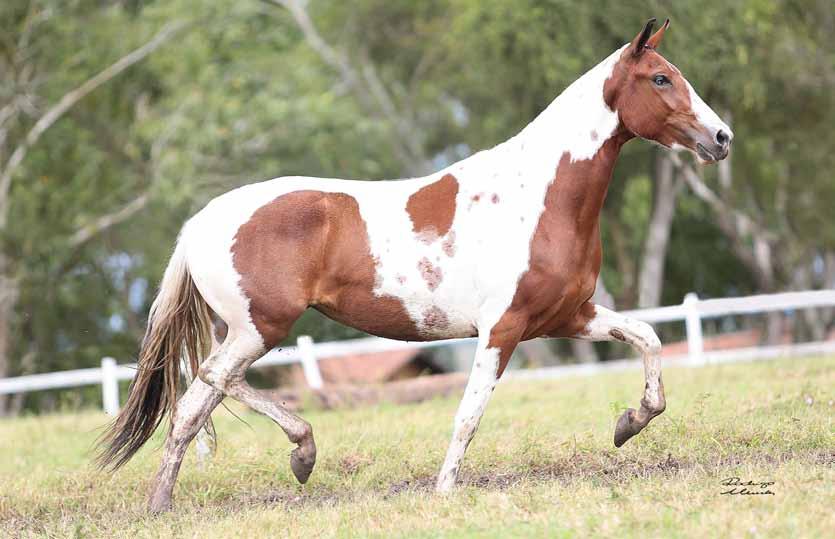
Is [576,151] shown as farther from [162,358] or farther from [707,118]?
[162,358]

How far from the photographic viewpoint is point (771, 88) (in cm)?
2092

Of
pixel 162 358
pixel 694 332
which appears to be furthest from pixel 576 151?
pixel 694 332

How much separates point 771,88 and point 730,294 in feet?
35.6

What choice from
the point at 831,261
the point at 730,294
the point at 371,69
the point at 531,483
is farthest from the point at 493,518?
the point at 730,294

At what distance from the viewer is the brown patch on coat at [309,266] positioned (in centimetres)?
644

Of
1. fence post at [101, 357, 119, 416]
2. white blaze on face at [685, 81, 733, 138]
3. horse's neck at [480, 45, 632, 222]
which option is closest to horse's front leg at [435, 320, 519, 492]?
horse's neck at [480, 45, 632, 222]

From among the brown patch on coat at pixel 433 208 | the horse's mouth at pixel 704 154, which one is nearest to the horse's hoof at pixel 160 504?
the brown patch on coat at pixel 433 208

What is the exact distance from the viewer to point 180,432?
6.70 meters

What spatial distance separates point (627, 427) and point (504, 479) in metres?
0.82

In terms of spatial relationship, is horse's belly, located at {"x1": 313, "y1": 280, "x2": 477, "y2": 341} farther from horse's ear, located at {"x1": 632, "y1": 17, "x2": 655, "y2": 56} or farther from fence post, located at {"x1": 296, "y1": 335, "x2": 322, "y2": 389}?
fence post, located at {"x1": 296, "y1": 335, "x2": 322, "y2": 389}

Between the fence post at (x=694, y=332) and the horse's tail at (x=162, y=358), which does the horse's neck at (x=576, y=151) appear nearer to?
the horse's tail at (x=162, y=358)

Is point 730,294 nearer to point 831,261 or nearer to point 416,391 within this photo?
point 831,261

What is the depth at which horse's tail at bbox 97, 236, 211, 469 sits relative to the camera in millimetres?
6812

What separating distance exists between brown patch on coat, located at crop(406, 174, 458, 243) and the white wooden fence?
22.9ft
